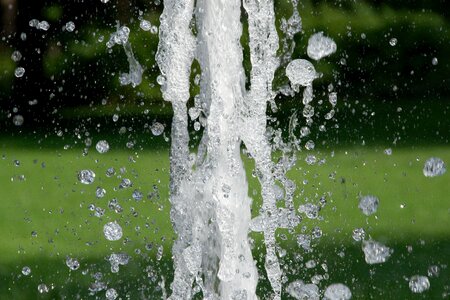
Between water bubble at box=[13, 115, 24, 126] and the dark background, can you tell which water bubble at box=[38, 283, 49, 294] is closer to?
the dark background

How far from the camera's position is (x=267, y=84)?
4250mm

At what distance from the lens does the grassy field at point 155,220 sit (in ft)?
20.2

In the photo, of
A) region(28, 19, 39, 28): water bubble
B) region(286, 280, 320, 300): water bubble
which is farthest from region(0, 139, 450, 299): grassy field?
region(28, 19, 39, 28): water bubble

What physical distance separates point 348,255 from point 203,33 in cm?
289

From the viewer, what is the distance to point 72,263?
23.3ft

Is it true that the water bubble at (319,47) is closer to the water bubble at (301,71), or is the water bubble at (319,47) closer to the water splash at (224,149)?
the water bubble at (301,71)

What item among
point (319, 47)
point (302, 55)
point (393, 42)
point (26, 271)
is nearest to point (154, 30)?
point (302, 55)

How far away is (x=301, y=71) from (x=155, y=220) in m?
3.20

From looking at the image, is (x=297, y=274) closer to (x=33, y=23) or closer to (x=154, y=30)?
(x=154, y=30)

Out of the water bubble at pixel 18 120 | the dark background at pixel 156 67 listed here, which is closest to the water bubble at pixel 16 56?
the dark background at pixel 156 67

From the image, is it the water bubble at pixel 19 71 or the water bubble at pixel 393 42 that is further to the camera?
the water bubble at pixel 393 42

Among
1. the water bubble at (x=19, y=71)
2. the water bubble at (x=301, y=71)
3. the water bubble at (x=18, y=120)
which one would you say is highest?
the water bubble at (x=301, y=71)

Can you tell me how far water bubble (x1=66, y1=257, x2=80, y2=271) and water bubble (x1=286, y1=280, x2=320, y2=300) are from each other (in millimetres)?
1890

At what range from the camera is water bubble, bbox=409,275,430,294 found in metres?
5.88
